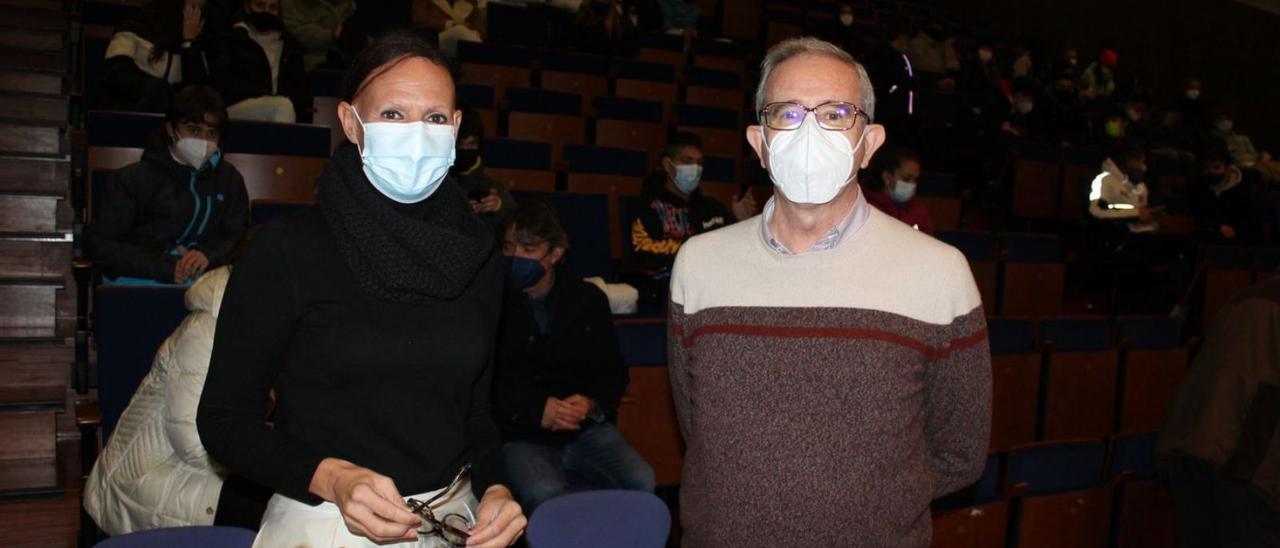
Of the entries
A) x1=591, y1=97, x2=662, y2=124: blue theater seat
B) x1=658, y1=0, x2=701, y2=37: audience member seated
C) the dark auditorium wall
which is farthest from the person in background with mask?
the dark auditorium wall

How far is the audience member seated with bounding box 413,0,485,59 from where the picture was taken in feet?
23.4

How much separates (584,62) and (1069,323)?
384 cm

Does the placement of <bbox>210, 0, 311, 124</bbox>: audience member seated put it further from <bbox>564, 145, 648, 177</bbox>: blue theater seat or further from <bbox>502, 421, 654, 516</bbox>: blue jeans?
<bbox>502, 421, 654, 516</bbox>: blue jeans

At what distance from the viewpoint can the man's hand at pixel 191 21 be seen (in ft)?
17.2

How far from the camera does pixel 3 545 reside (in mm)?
2809

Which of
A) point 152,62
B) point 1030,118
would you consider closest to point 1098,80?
point 1030,118

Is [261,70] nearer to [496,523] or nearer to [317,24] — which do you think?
[317,24]

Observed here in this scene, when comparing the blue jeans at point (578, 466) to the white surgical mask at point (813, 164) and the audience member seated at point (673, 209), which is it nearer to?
the audience member seated at point (673, 209)

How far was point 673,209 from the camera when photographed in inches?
186

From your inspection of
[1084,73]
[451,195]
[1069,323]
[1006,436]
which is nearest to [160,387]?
[451,195]

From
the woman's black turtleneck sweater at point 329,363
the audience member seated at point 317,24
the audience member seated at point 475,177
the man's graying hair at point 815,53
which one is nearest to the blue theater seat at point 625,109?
the audience member seated at point 317,24

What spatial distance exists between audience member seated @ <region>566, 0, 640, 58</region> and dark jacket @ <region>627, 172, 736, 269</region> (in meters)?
3.13

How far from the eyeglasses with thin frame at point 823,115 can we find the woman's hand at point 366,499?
2.48 ft

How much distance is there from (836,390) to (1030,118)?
873 centimetres
